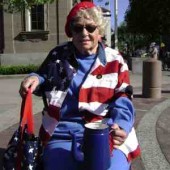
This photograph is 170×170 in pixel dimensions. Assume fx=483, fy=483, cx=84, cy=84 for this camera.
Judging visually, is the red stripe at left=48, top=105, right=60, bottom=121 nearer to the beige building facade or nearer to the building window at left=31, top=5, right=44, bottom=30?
the beige building facade

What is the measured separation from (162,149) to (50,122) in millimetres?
3580

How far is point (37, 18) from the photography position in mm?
24578

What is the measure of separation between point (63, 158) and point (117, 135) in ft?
1.18

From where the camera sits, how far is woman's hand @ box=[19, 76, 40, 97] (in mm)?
3096

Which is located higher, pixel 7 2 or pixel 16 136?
pixel 7 2

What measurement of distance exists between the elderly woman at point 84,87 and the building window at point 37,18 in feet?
70.3

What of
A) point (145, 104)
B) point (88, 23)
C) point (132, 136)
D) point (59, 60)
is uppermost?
point (88, 23)

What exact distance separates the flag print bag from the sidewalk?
2807 millimetres

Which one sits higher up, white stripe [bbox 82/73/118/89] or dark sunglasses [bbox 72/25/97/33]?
dark sunglasses [bbox 72/25/97/33]

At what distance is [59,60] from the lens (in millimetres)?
3316

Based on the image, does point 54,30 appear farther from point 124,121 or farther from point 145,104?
point 124,121

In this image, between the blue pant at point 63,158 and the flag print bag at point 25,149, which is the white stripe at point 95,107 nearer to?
the blue pant at point 63,158

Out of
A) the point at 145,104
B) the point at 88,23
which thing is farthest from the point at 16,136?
the point at 145,104

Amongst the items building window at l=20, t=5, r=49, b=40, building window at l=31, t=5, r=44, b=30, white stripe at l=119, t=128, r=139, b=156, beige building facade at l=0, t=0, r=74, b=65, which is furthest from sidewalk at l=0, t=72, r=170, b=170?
building window at l=31, t=5, r=44, b=30
